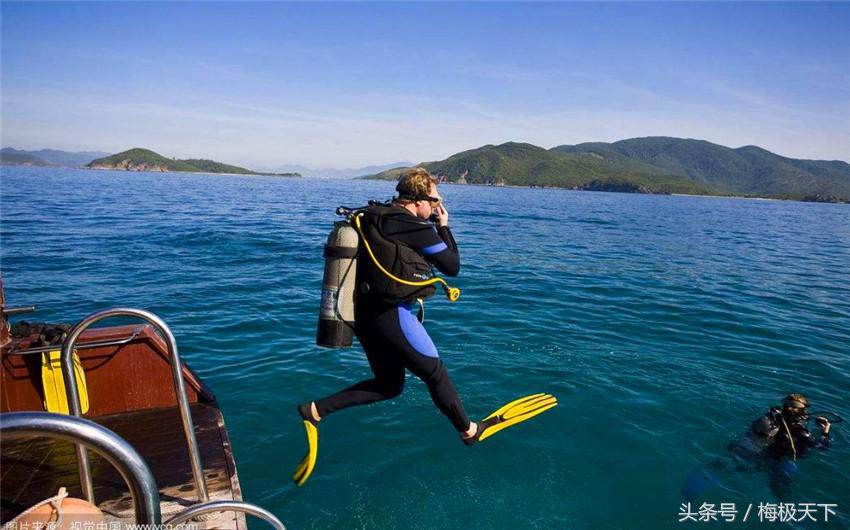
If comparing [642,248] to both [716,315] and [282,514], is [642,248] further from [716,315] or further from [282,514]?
[282,514]

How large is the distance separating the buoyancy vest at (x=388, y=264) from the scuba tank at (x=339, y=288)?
0.38 feet

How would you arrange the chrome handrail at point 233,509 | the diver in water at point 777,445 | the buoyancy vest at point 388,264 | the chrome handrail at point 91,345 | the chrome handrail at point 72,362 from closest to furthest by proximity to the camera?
the chrome handrail at point 233,509 → the chrome handrail at point 72,362 → the buoyancy vest at point 388,264 → the chrome handrail at point 91,345 → the diver in water at point 777,445

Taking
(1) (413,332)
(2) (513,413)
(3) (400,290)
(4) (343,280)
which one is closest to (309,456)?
(1) (413,332)

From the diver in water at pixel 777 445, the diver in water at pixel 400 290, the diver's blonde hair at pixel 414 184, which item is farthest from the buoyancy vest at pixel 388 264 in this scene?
the diver in water at pixel 777 445

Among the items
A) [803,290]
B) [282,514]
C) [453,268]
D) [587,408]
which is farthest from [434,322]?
[803,290]

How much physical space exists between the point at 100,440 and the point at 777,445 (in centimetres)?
878

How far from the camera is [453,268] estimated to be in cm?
445

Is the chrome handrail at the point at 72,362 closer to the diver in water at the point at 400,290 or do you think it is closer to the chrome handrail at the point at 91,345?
the diver in water at the point at 400,290

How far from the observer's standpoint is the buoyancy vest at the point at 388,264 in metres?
4.31

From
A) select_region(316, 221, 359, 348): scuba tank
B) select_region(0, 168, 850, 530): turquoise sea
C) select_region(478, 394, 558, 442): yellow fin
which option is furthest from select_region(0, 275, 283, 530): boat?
select_region(478, 394, 558, 442): yellow fin

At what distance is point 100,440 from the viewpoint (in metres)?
1.91

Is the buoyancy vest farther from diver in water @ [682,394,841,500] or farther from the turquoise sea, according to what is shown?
diver in water @ [682,394,841,500]

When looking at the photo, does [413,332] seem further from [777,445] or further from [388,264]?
[777,445]

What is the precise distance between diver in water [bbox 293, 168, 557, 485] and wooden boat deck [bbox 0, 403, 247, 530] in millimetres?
1001
